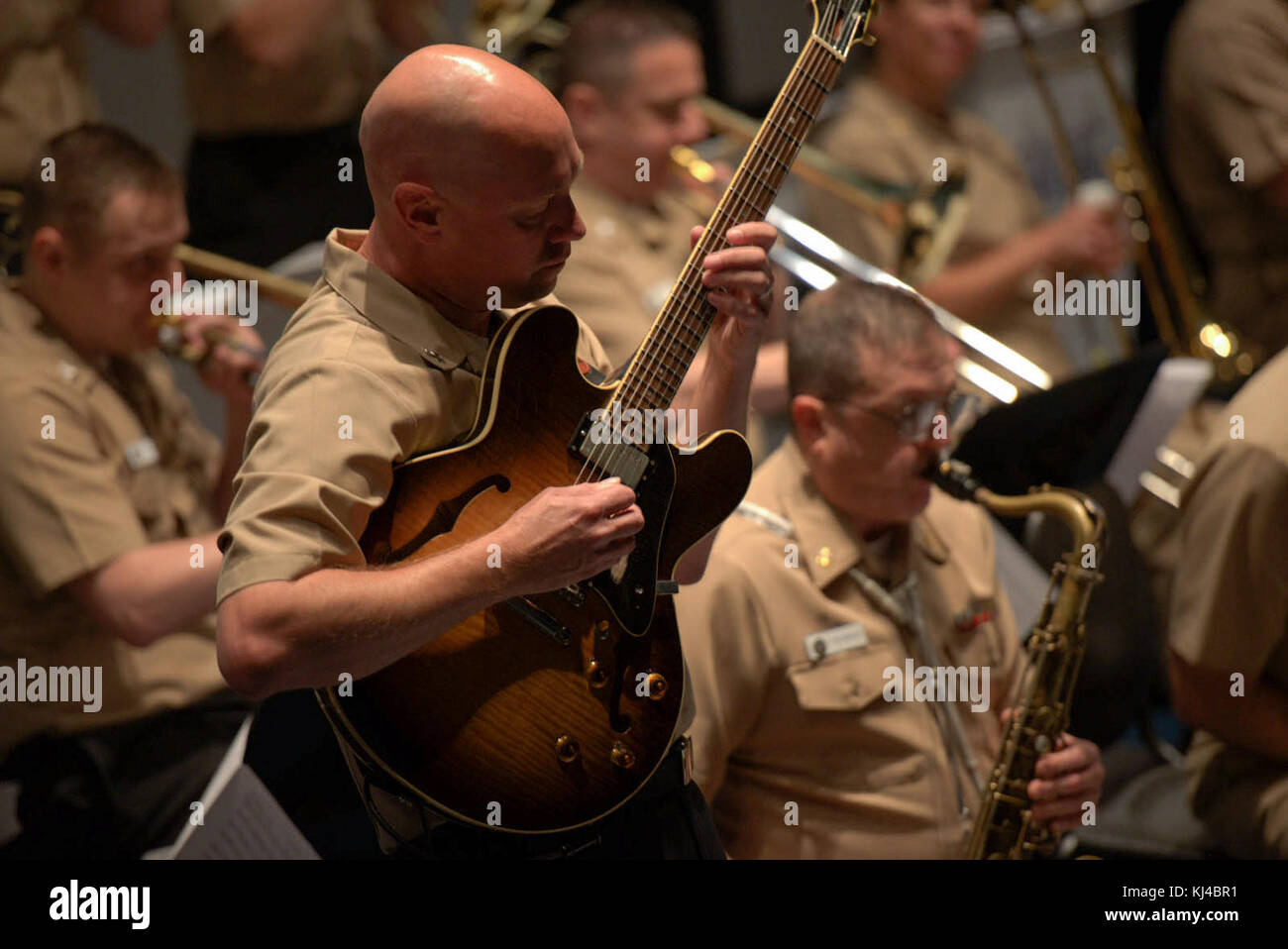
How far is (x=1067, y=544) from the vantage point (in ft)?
11.1

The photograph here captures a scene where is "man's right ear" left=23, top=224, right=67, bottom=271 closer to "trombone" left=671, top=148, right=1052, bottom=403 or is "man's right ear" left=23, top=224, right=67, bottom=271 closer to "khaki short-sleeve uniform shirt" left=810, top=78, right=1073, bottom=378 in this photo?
"trombone" left=671, top=148, right=1052, bottom=403

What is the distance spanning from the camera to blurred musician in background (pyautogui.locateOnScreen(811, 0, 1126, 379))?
455 centimetres

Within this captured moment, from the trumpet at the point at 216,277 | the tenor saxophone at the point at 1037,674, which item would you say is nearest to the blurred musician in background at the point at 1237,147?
the tenor saxophone at the point at 1037,674

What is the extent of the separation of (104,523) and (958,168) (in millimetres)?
2705

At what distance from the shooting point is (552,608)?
190 cm

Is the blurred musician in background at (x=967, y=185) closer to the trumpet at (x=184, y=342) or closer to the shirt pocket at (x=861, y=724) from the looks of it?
the trumpet at (x=184, y=342)

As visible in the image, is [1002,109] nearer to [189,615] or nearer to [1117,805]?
[1117,805]

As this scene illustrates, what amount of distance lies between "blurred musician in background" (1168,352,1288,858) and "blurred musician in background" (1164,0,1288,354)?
1.77 meters

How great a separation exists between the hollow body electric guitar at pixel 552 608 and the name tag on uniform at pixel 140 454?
1563 millimetres

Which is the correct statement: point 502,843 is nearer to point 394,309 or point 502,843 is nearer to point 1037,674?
point 394,309

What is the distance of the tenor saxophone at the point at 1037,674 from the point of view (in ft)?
9.23

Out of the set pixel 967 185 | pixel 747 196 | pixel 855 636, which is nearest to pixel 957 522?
pixel 855 636

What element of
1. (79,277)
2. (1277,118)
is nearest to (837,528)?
(79,277)

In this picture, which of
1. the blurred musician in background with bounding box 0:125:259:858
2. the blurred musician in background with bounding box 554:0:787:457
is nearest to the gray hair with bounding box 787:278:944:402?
the blurred musician in background with bounding box 554:0:787:457
